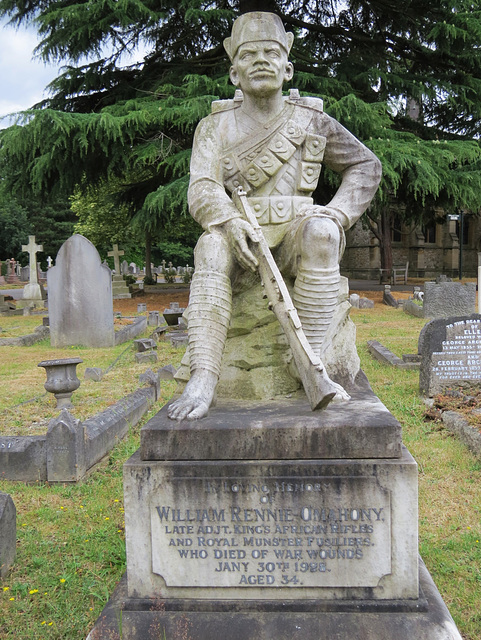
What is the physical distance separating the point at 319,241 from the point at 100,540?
2.36m

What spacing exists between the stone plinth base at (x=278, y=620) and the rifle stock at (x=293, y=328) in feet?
2.84

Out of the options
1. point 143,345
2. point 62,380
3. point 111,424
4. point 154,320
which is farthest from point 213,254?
point 154,320

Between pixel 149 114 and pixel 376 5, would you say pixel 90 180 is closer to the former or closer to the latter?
pixel 149 114

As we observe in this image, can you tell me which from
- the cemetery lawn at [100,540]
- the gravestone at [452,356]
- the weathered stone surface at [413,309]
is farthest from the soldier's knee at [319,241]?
the weathered stone surface at [413,309]

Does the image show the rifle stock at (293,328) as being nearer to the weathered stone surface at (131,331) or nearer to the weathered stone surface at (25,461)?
the weathered stone surface at (25,461)

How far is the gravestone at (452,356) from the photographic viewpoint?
7000mm

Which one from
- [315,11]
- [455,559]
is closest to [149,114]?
[315,11]

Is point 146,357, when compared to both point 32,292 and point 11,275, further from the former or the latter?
point 11,275

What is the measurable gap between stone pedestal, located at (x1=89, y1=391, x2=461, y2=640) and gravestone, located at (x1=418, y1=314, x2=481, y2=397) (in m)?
4.63

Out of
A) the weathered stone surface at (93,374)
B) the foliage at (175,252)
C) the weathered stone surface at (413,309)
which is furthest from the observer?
the foliage at (175,252)

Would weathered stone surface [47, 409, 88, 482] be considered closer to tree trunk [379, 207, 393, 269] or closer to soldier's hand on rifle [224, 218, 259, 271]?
soldier's hand on rifle [224, 218, 259, 271]

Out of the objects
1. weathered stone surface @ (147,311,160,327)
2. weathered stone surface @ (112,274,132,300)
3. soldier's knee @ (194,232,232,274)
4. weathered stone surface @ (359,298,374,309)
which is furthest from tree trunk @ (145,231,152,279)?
soldier's knee @ (194,232,232,274)

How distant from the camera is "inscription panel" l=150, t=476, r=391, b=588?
8.32 ft

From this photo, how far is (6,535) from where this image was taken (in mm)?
3461
